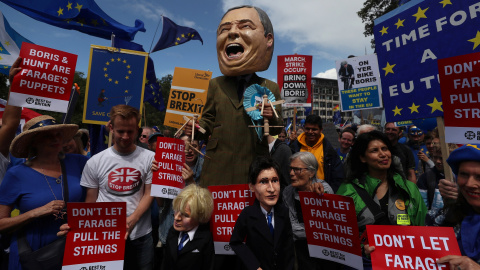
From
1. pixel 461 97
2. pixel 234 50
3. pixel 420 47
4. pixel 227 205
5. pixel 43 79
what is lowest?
pixel 227 205

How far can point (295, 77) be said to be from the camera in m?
7.45

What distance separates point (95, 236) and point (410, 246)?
2.22 m

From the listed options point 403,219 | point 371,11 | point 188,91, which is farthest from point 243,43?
point 371,11

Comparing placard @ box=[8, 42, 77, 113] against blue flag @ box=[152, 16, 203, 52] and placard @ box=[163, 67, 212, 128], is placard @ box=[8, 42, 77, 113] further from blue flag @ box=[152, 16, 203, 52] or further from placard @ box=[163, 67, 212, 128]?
blue flag @ box=[152, 16, 203, 52]

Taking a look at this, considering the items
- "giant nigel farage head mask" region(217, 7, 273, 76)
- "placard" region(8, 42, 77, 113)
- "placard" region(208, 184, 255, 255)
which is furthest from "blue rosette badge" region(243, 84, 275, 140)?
"placard" region(8, 42, 77, 113)

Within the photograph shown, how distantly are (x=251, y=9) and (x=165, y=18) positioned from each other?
574cm

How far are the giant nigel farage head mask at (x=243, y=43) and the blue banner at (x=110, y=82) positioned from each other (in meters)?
1.98

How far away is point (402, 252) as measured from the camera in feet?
6.01

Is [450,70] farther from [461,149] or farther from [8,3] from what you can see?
[8,3]

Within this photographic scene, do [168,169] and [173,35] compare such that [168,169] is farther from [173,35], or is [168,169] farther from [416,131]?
[173,35]

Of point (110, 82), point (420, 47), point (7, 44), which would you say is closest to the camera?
point (420, 47)

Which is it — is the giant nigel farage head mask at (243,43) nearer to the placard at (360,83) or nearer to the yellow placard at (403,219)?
the yellow placard at (403,219)

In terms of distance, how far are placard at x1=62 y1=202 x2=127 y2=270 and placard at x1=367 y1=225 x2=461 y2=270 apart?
6.07 feet

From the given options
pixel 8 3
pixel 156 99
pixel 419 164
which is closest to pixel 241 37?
pixel 419 164
